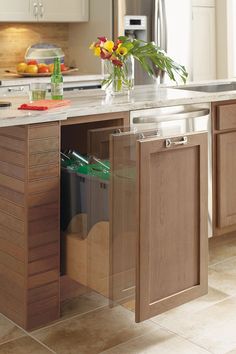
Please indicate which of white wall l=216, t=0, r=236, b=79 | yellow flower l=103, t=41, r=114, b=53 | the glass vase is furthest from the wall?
yellow flower l=103, t=41, r=114, b=53

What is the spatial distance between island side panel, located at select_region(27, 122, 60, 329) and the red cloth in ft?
0.35

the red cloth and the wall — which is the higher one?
the wall

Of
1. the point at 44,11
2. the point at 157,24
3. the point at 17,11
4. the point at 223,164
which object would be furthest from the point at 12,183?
the point at 157,24

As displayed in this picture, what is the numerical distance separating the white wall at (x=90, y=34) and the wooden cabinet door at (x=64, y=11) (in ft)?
0.24

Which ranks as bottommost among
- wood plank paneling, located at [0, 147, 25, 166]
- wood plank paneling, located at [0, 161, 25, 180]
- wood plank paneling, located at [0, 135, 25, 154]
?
wood plank paneling, located at [0, 161, 25, 180]

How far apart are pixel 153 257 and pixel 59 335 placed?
557 mm

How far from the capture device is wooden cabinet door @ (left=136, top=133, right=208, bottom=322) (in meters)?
2.63

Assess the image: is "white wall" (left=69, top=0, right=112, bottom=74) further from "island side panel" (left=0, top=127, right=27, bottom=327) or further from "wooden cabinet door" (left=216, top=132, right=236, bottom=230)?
"island side panel" (left=0, top=127, right=27, bottom=327)

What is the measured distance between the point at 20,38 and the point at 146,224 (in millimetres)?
3738

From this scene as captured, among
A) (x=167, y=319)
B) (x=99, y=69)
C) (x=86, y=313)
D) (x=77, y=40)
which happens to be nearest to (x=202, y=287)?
(x=167, y=319)

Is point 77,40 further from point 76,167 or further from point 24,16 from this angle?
point 76,167

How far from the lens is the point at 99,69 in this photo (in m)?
5.91

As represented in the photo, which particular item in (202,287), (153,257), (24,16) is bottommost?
(202,287)

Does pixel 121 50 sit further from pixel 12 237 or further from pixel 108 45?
pixel 12 237
